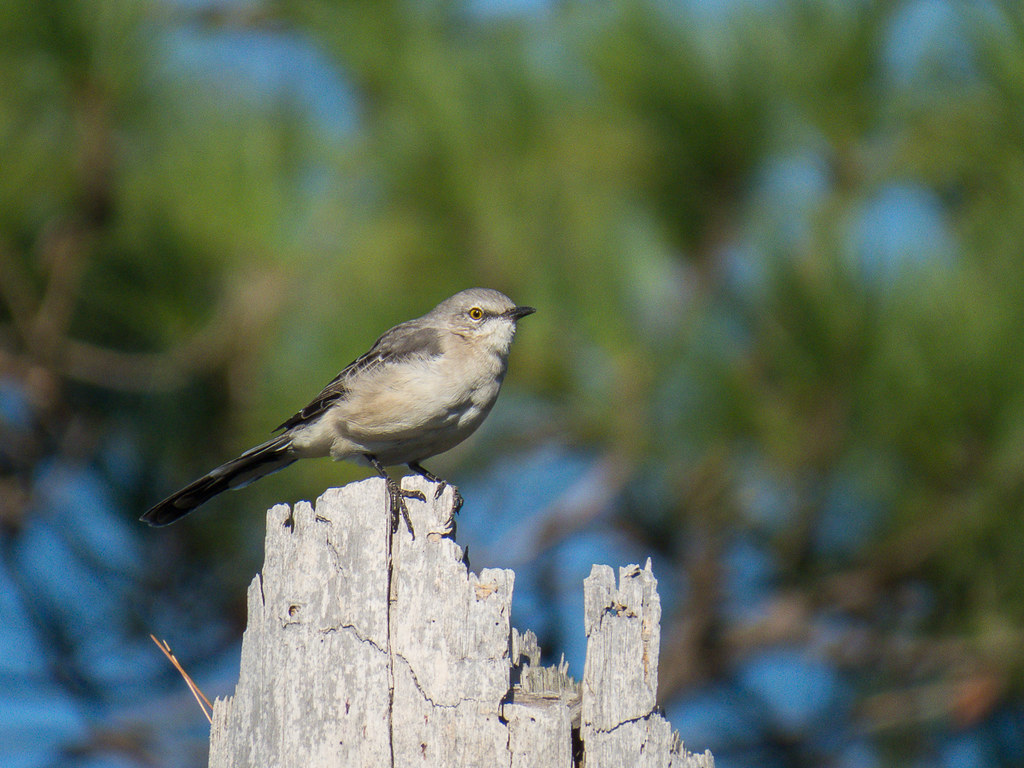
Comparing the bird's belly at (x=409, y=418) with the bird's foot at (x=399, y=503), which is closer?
the bird's foot at (x=399, y=503)

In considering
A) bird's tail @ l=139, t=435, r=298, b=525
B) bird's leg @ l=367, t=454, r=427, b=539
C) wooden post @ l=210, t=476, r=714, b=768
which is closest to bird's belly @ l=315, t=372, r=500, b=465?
bird's tail @ l=139, t=435, r=298, b=525

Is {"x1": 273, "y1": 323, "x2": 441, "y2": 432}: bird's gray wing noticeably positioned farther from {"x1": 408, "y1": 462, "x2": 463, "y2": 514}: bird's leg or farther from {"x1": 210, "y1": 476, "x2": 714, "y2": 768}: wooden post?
{"x1": 210, "y1": 476, "x2": 714, "y2": 768}: wooden post

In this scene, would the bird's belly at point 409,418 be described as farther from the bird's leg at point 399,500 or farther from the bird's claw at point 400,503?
the bird's claw at point 400,503

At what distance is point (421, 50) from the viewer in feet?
25.7

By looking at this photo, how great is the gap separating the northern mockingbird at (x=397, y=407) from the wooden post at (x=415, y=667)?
2062 millimetres

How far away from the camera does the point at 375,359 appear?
591cm

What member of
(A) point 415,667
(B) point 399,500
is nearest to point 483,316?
(B) point 399,500

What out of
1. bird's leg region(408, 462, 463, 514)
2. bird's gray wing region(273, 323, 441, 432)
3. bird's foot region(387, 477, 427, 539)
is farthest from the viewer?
bird's gray wing region(273, 323, 441, 432)

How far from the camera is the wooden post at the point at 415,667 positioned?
10.1ft

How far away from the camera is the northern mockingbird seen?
5.46m

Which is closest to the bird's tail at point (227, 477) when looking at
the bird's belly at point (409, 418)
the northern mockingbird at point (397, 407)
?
the northern mockingbird at point (397, 407)

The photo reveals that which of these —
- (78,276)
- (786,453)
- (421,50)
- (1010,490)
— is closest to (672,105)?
(421,50)

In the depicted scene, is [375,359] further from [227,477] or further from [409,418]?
[227,477]

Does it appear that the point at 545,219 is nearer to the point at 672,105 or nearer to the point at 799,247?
the point at 672,105
